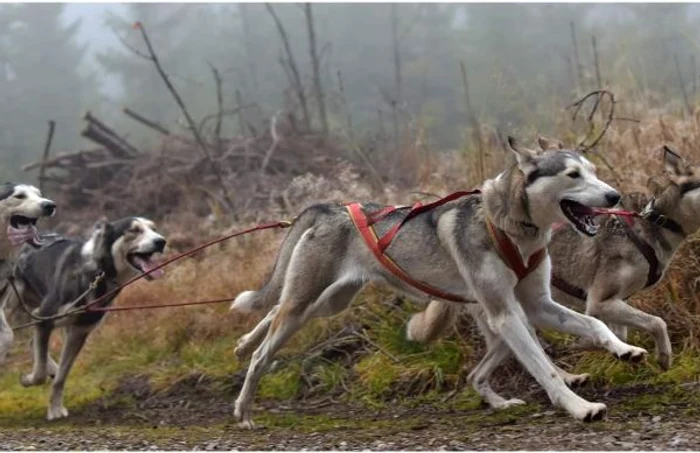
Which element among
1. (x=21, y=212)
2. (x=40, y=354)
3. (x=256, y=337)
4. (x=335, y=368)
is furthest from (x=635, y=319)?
(x=40, y=354)

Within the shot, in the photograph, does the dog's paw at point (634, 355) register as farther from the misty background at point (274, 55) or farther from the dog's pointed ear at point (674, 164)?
the misty background at point (274, 55)

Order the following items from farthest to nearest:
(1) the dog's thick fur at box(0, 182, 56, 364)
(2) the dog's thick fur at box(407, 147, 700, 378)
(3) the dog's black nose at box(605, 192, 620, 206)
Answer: (1) the dog's thick fur at box(0, 182, 56, 364)
(2) the dog's thick fur at box(407, 147, 700, 378)
(3) the dog's black nose at box(605, 192, 620, 206)

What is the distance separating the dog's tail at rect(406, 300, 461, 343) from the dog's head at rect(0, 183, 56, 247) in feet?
8.81

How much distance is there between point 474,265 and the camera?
5336 millimetres

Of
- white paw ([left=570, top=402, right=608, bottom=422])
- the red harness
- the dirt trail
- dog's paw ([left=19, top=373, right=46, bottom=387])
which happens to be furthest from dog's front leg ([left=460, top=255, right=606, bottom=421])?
dog's paw ([left=19, top=373, right=46, bottom=387])

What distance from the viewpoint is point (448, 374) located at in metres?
7.16

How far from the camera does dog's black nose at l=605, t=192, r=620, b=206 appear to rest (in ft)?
15.8

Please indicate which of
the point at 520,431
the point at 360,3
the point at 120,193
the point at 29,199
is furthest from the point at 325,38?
the point at 520,431

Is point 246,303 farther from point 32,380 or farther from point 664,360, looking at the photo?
point 32,380

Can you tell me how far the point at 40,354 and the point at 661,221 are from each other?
512 centimetres

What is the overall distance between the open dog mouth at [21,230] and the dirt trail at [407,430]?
1313 millimetres

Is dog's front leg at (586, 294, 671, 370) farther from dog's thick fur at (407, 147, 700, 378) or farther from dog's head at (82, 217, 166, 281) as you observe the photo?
dog's head at (82, 217, 166, 281)

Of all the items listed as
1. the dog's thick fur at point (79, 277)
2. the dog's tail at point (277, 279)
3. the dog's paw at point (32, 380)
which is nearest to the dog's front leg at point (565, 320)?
the dog's tail at point (277, 279)

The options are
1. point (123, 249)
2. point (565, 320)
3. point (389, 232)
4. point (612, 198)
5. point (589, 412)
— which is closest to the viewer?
point (589, 412)
